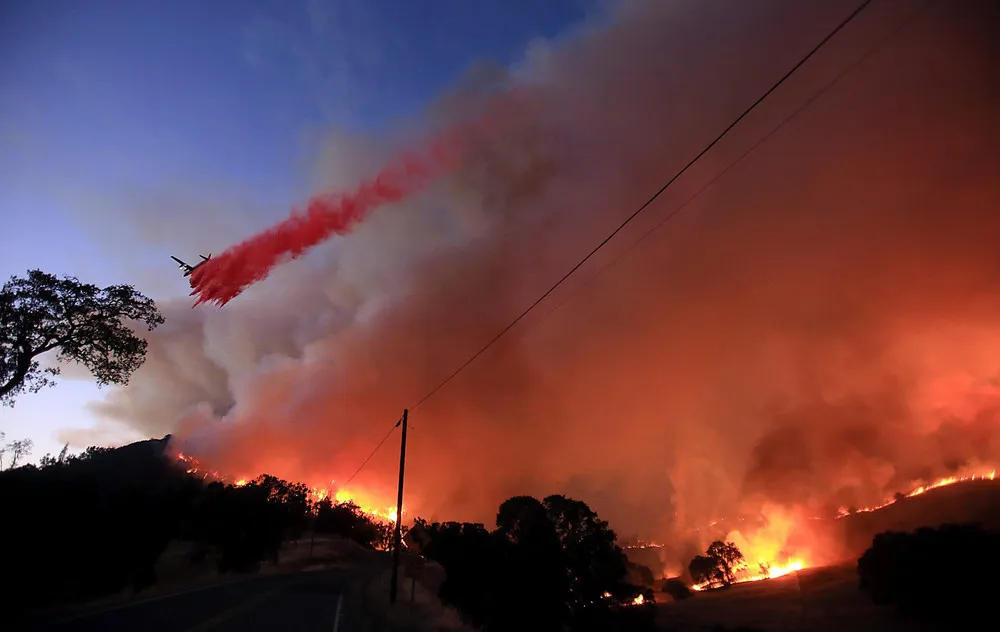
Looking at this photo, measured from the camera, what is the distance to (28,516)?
25.1 metres

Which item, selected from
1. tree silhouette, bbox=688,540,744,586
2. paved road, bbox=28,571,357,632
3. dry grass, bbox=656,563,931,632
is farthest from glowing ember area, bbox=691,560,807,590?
paved road, bbox=28,571,357,632

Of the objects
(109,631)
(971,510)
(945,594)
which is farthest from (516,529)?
(971,510)

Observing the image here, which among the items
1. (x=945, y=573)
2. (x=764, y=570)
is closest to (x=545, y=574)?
(x=945, y=573)

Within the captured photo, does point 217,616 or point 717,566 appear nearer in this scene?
point 217,616

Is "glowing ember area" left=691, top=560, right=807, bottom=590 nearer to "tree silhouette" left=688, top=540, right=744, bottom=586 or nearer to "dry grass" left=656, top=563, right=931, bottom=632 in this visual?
"tree silhouette" left=688, top=540, right=744, bottom=586

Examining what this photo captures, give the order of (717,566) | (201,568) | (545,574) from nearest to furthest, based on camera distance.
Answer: (545,574), (201,568), (717,566)

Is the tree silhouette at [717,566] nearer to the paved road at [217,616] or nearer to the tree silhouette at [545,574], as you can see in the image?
the tree silhouette at [545,574]

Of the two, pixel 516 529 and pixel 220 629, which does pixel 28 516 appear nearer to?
pixel 220 629

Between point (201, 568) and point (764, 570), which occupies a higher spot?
point (201, 568)

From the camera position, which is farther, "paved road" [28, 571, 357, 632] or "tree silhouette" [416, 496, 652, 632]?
"tree silhouette" [416, 496, 652, 632]

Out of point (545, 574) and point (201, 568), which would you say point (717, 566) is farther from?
point (545, 574)

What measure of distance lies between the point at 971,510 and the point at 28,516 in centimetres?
16681

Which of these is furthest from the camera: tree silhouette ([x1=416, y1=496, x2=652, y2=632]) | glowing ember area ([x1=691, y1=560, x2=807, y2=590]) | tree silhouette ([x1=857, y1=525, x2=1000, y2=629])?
glowing ember area ([x1=691, y1=560, x2=807, y2=590])

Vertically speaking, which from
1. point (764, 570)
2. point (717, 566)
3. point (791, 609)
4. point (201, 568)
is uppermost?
point (201, 568)
